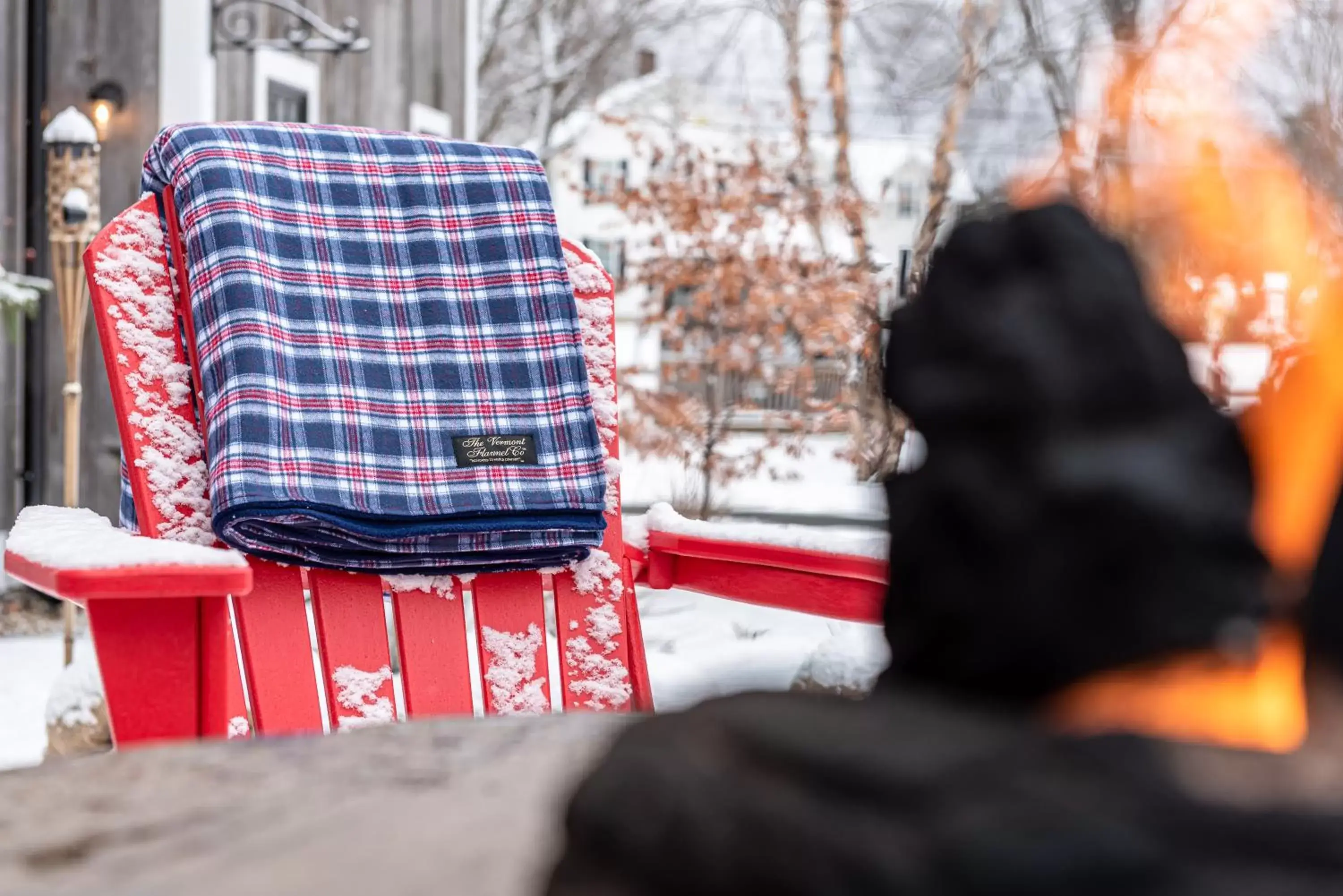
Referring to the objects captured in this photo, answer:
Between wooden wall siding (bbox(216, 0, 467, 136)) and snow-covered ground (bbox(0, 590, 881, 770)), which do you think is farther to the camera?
wooden wall siding (bbox(216, 0, 467, 136))

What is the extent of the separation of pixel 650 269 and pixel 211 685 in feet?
17.6

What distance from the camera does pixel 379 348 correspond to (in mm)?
2051

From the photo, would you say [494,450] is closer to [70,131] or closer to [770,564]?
[770,564]

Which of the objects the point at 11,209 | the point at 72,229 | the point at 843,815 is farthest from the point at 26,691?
the point at 843,815

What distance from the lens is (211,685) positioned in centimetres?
127

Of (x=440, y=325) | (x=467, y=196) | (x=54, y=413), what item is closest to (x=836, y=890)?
(x=440, y=325)

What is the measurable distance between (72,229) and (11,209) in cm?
104

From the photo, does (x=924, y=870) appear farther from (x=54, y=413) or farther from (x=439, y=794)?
(x=54, y=413)

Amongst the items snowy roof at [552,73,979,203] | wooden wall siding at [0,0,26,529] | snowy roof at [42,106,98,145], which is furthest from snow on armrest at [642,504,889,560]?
snowy roof at [552,73,979,203]

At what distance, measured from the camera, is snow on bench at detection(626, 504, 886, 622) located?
5.47 feet

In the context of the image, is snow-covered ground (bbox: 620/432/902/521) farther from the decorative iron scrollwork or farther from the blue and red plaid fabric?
the blue and red plaid fabric

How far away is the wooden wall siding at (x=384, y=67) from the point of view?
5496mm

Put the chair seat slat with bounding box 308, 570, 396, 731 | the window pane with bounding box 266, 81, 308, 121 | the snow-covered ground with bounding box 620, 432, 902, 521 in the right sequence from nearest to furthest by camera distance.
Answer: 1. the chair seat slat with bounding box 308, 570, 396, 731
2. the window pane with bounding box 266, 81, 308, 121
3. the snow-covered ground with bounding box 620, 432, 902, 521

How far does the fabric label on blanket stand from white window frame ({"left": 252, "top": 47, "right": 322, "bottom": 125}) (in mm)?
3624
